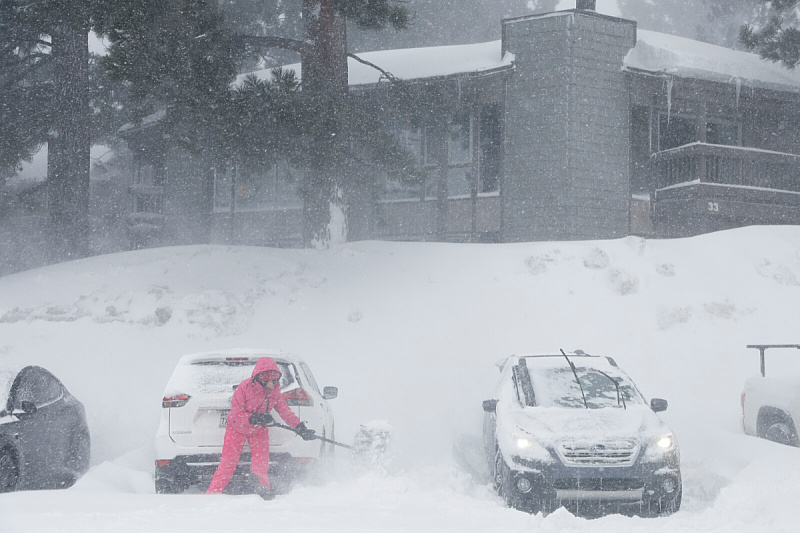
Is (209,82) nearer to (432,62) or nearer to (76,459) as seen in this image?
(76,459)

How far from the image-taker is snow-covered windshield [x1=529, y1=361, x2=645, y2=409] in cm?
834

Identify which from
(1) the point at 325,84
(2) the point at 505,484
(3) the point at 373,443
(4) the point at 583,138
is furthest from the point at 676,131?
(2) the point at 505,484

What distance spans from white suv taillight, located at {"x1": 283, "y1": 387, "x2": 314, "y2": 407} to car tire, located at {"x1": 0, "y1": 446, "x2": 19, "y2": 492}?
2.49 m

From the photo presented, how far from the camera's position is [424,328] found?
1438cm

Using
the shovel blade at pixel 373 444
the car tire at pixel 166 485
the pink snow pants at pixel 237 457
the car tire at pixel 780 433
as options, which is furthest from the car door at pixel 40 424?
the car tire at pixel 780 433

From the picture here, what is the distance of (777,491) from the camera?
21.5 feet

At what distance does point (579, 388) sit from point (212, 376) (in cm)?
370

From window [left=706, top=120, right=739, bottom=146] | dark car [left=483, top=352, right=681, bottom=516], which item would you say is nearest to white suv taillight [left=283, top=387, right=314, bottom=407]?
dark car [left=483, top=352, right=681, bottom=516]

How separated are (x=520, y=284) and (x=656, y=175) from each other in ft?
27.8

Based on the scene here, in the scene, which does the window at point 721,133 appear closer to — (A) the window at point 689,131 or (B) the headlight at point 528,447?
(A) the window at point 689,131

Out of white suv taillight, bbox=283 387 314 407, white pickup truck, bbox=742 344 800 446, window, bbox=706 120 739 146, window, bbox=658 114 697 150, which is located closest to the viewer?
white suv taillight, bbox=283 387 314 407

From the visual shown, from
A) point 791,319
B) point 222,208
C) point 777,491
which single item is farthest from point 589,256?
point 222,208

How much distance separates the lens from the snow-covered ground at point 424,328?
374 inches

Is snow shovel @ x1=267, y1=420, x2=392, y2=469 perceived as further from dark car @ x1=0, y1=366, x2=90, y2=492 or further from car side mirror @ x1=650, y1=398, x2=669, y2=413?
dark car @ x1=0, y1=366, x2=90, y2=492
